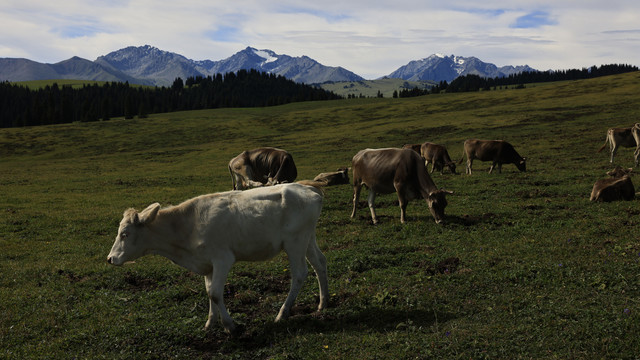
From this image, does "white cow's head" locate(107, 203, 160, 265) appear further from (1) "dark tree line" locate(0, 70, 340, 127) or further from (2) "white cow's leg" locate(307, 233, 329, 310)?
(1) "dark tree line" locate(0, 70, 340, 127)

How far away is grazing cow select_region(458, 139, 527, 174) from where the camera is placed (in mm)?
29312

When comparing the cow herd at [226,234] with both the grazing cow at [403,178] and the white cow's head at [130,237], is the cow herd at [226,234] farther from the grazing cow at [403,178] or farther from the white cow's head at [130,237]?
the grazing cow at [403,178]

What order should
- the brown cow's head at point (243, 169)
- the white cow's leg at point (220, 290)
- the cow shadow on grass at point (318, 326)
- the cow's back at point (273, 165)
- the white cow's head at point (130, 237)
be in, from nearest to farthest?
the cow shadow on grass at point (318, 326) → the white cow's leg at point (220, 290) → the white cow's head at point (130, 237) → the cow's back at point (273, 165) → the brown cow's head at point (243, 169)

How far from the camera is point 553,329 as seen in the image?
7.18m

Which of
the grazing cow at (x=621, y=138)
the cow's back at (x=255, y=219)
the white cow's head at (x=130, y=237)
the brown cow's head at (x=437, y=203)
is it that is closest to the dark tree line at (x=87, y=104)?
the grazing cow at (x=621, y=138)

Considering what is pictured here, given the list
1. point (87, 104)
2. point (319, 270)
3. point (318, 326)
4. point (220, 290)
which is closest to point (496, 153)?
point (319, 270)

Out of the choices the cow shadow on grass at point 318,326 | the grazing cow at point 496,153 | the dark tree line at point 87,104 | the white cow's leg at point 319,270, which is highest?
the dark tree line at point 87,104

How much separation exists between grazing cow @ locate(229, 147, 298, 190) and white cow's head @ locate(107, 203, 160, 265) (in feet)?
48.8

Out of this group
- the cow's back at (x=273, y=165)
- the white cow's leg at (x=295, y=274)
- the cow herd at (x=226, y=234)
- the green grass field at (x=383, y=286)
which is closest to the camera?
the green grass field at (x=383, y=286)

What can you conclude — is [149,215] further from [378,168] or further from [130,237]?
[378,168]

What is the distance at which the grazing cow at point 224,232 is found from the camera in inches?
313

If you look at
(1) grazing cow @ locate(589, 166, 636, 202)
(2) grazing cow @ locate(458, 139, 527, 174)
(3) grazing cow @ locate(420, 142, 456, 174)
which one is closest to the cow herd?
(1) grazing cow @ locate(589, 166, 636, 202)

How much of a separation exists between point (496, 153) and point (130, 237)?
1061 inches

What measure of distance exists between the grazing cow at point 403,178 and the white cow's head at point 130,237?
1022 centimetres
